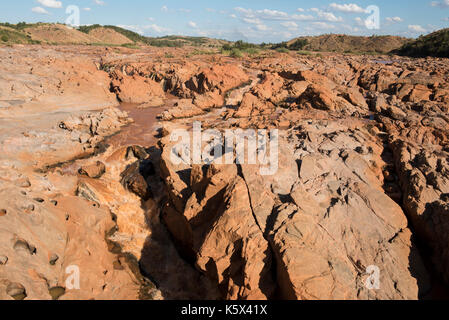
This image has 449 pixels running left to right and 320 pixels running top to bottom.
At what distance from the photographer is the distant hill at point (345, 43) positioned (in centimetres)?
5044

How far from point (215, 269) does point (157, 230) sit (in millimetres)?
3893

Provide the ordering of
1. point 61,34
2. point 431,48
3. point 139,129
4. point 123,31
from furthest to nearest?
1. point 123,31
2. point 61,34
3. point 431,48
4. point 139,129

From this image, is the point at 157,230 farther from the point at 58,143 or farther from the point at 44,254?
the point at 58,143

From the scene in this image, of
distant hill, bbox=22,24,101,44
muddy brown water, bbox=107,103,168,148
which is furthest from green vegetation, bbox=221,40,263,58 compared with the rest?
distant hill, bbox=22,24,101,44

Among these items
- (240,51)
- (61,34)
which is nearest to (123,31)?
(61,34)

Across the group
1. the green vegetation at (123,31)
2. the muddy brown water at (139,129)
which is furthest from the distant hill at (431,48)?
the green vegetation at (123,31)

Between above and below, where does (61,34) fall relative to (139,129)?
above

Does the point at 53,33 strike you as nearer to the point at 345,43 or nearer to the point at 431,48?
the point at 345,43

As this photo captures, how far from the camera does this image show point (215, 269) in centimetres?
622

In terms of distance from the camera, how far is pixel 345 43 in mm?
57219

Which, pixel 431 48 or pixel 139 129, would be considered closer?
pixel 139 129

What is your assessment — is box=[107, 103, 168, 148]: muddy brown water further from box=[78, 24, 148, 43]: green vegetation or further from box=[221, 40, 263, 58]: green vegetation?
box=[78, 24, 148, 43]: green vegetation

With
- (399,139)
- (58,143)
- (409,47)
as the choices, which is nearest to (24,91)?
(58,143)

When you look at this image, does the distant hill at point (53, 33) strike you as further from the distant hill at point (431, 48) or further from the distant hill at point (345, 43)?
the distant hill at point (431, 48)
